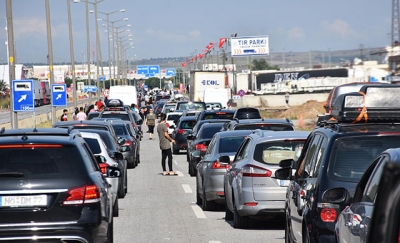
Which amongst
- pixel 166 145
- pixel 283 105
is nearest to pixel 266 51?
pixel 283 105

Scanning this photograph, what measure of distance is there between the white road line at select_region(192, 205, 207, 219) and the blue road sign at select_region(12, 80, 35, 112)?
12.4 m

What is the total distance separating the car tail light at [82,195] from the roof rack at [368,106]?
2.77 m

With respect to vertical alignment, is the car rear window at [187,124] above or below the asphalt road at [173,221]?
below

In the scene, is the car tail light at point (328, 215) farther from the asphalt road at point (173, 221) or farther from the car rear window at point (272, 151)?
the car rear window at point (272, 151)

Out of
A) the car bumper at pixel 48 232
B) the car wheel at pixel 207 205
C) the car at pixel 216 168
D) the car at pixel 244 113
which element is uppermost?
the car bumper at pixel 48 232

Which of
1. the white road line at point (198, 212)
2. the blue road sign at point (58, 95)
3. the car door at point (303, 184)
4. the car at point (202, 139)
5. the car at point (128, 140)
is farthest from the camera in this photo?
the blue road sign at point (58, 95)

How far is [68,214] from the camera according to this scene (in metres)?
7.98

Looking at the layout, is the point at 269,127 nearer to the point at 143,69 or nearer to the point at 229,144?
the point at 229,144

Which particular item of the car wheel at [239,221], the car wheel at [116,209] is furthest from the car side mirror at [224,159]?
the car wheel at [116,209]

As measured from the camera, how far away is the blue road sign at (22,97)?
2727cm

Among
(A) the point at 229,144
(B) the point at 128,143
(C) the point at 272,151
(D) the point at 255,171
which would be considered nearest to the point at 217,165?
(A) the point at 229,144

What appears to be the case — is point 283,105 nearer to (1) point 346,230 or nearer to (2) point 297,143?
(2) point 297,143

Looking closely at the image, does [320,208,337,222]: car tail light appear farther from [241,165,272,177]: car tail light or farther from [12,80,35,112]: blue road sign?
[12,80,35,112]: blue road sign

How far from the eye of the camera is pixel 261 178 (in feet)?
39.2
